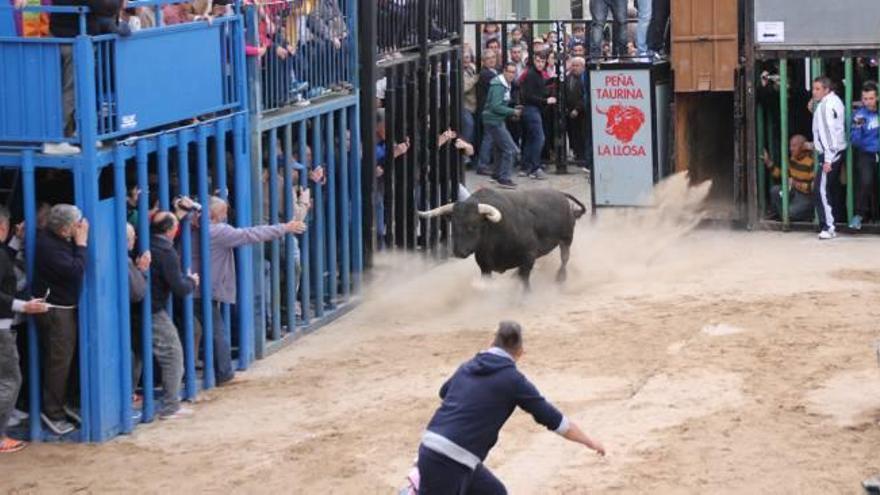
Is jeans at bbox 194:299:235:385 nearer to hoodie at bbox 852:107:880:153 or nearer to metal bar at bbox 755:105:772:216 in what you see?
hoodie at bbox 852:107:880:153

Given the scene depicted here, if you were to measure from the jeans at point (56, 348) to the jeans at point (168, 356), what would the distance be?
93 cm

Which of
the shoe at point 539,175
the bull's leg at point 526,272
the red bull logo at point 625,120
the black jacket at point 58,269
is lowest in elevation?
the bull's leg at point 526,272

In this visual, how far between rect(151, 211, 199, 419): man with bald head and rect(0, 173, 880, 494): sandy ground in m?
0.36

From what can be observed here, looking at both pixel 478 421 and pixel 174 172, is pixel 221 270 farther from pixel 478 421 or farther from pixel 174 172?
pixel 478 421

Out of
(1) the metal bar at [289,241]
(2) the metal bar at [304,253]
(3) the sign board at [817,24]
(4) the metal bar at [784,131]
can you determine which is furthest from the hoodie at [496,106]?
(1) the metal bar at [289,241]

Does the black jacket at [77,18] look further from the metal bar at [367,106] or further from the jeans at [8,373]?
the metal bar at [367,106]

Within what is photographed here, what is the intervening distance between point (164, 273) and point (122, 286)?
Result: 22.9 inches

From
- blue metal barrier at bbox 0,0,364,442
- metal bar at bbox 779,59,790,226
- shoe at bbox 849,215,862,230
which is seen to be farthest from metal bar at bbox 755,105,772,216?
blue metal barrier at bbox 0,0,364,442

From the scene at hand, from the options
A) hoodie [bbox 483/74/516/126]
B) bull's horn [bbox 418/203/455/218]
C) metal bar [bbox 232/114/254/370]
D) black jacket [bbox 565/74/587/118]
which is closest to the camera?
metal bar [bbox 232/114/254/370]

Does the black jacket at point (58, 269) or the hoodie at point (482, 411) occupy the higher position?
the black jacket at point (58, 269)

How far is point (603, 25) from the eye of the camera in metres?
25.9

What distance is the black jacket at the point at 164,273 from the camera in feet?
48.7

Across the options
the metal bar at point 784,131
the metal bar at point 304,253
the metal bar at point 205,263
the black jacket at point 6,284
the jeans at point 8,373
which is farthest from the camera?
the metal bar at point 784,131

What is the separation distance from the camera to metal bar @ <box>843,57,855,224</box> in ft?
74.5
